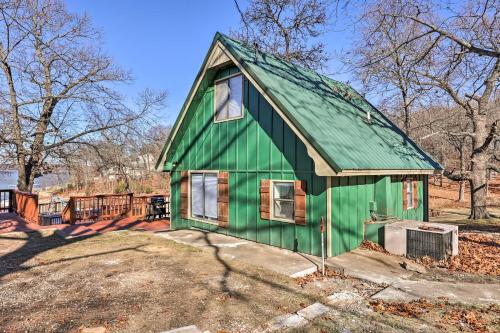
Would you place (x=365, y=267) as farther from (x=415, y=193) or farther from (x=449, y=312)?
(x=415, y=193)

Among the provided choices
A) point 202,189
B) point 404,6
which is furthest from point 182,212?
point 404,6

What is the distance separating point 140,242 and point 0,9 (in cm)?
678

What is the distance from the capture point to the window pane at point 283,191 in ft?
27.0

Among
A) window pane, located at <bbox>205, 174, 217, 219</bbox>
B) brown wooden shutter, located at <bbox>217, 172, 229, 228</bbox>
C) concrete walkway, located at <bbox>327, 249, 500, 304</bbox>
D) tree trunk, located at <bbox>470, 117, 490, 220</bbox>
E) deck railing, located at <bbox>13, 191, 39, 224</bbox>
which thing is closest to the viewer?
concrete walkway, located at <bbox>327, 249, 500, 304</bbox>

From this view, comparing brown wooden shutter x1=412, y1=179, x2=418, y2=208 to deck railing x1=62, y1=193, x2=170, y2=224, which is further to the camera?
deck railing x1=62, y1=193, x2=170, y2=224

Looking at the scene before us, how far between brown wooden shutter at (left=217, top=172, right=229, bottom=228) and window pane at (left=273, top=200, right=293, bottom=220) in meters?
1.97

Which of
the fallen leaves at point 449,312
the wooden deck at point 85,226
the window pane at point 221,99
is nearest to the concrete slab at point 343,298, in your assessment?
the fallen leaves at point 449,312

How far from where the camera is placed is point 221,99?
10.2 metres

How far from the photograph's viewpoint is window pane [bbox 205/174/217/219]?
10476mm

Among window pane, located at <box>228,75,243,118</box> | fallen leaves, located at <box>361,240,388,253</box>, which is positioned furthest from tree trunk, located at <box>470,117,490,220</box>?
window pane, located at <box>228,75,243,118</box>

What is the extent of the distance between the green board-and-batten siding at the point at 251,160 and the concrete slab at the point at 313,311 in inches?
107

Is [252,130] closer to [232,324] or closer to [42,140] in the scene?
[232,324]

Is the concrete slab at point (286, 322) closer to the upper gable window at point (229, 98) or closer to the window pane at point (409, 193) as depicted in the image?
the upper gable window at point (229, 98)

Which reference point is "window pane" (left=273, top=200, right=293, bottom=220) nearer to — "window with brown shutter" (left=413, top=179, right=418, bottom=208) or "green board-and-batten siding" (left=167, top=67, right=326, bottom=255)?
"green board-and-batten siding" (left=167, top=67, right=326, bottom=255)
